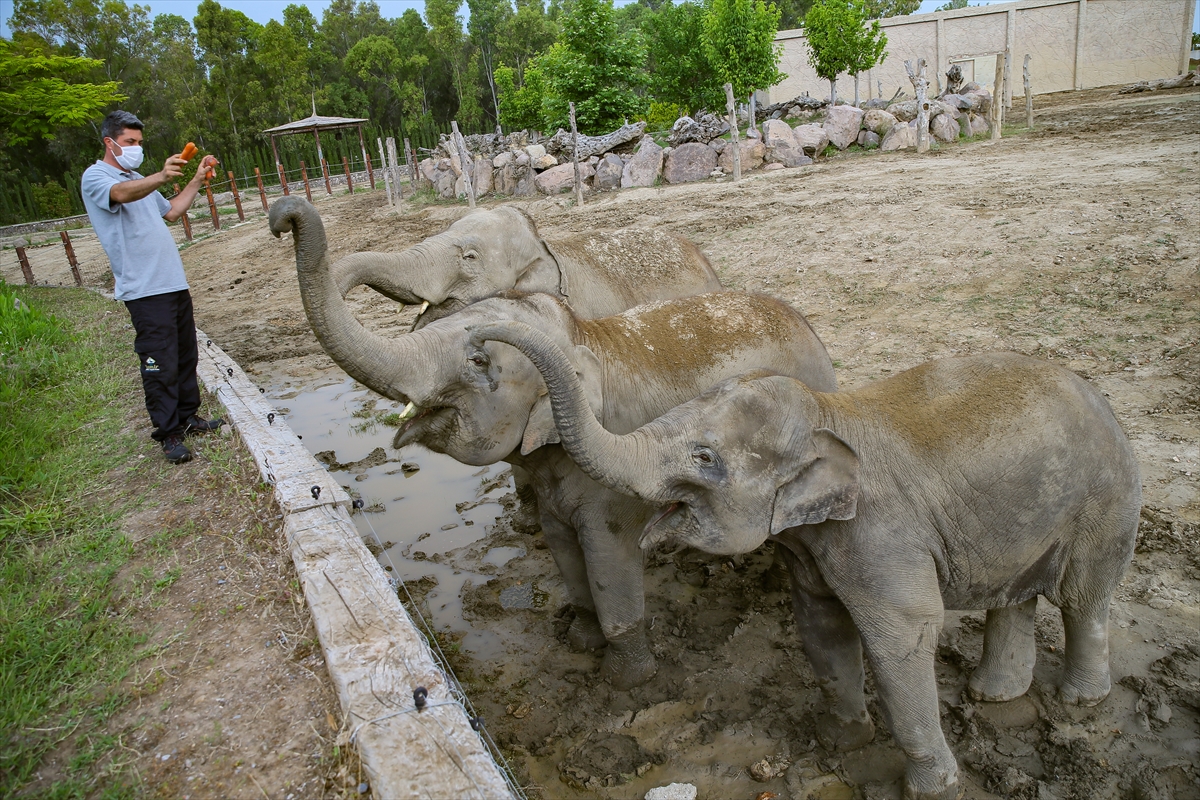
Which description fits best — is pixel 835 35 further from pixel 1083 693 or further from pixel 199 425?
pixel 1083 693

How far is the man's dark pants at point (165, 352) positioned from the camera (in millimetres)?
5148

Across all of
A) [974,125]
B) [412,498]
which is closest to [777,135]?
[974,125]

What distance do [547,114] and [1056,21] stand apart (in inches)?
783

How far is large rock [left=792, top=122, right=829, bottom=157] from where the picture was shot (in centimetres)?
1658

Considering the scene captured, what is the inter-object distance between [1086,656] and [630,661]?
1.95m

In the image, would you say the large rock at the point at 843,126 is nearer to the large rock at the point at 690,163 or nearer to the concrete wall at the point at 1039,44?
the large rock at the point at 690,163

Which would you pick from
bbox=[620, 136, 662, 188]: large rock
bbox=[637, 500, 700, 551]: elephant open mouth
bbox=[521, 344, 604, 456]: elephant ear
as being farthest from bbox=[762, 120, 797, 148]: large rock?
bbox=[637, 500, 700, 551]: elephant open mouth

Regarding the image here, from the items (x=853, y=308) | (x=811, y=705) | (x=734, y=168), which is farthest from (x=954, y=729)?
(x=734, y=168)

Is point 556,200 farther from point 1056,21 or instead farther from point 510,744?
point 1056,21

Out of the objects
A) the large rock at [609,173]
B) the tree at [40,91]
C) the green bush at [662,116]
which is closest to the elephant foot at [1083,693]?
the large rock at [609,173]

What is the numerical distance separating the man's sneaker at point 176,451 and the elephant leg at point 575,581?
289 centimetres

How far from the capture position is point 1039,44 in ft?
97.7

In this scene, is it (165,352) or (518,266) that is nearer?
(518,266)

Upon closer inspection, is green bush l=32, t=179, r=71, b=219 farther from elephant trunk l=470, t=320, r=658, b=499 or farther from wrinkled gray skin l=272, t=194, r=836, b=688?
elephant trunk l=470, t=320, r=658, b=499
